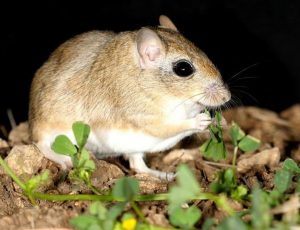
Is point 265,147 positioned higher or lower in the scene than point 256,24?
lower

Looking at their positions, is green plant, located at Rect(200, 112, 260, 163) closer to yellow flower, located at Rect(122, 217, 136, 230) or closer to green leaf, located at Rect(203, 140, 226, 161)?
green leaf, located at Rect(203, 140, 226, 161)

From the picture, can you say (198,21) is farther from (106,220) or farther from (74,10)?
(106,220)

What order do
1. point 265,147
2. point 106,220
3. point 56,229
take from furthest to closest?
point 265,147
point 56,229
point 106,220

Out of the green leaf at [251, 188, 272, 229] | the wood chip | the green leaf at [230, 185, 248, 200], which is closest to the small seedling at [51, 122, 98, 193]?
the green leaf at [230, 185, 248, 200]

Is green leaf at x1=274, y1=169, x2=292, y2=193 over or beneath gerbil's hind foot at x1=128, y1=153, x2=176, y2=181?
over

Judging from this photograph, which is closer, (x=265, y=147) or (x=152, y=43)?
Answer: (x=152, y=43)

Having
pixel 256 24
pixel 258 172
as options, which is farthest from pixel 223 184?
pixel 256 24

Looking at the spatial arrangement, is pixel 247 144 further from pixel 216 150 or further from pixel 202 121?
pixel 202 121

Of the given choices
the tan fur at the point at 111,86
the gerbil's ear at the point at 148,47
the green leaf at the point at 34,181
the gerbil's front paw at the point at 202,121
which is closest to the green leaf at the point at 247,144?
the gerbil's front paw at the point at 202,121
